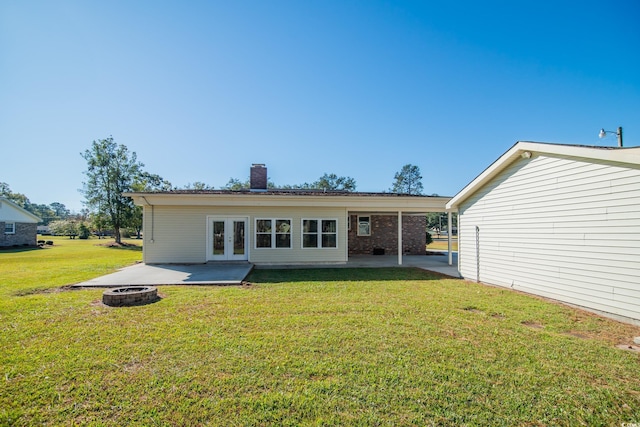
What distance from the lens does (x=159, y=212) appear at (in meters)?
11.9

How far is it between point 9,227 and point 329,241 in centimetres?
2946

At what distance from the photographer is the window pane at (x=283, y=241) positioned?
1251 centimetres

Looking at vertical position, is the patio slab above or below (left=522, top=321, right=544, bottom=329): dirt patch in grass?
above

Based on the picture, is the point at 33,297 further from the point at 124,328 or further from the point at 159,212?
the point at 159,212

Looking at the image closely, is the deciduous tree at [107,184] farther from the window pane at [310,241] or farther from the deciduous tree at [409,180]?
the deciduous tree at [409,180]

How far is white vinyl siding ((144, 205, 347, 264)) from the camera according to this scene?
39.2ft

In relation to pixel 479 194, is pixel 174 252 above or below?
below

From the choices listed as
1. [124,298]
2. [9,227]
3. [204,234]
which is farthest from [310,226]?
[9,227]

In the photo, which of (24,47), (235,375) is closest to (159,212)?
(24,47)

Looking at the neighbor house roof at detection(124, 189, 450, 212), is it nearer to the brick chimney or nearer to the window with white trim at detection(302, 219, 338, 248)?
the window with white trim at detection(302, 219, 338, 248)

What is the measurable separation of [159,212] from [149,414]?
1098 cm

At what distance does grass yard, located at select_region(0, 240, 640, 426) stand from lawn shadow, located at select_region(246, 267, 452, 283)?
2.73 m

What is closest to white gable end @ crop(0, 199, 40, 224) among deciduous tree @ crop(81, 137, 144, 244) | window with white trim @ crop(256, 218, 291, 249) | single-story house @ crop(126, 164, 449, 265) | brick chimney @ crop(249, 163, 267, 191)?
deciduous tree @ crop(81, 137, 144, 244)

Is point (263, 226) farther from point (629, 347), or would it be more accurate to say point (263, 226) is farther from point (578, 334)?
point (629, 347)
